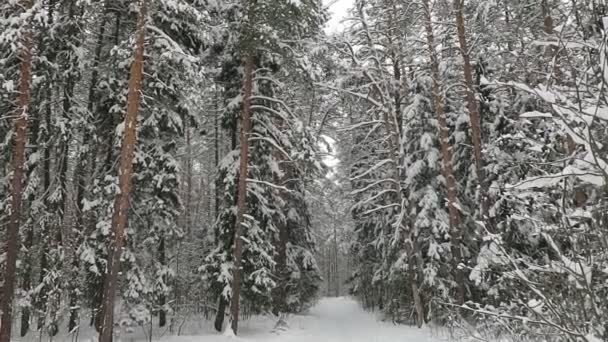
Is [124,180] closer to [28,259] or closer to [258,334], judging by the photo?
[28,259]

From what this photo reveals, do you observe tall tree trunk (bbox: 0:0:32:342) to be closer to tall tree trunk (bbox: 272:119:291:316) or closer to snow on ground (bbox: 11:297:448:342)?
snow on ground (bbox: 11:297:448:342)

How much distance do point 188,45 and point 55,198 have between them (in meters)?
6.16

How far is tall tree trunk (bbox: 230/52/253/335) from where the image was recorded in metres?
12.3

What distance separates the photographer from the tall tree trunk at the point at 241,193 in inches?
484

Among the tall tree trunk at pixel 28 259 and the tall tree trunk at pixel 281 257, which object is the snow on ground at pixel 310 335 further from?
the tall tree trunk at pixel 28 259

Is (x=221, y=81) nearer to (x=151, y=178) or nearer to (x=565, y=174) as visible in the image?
(x=151, y=178)

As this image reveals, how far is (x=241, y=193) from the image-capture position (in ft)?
42.4

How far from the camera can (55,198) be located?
12383mm

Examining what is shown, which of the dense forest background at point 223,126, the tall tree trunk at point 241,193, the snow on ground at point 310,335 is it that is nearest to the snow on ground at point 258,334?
the snow on ground at point 310,335

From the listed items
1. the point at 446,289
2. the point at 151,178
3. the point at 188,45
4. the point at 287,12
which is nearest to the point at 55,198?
the point at 151,178

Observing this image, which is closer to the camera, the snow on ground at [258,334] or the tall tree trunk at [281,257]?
the snow on ground at [258,334]

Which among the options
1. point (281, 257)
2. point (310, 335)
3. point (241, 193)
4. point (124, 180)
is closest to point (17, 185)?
point (124, 180)

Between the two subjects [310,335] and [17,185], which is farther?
[310,335]

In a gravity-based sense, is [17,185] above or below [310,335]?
above
